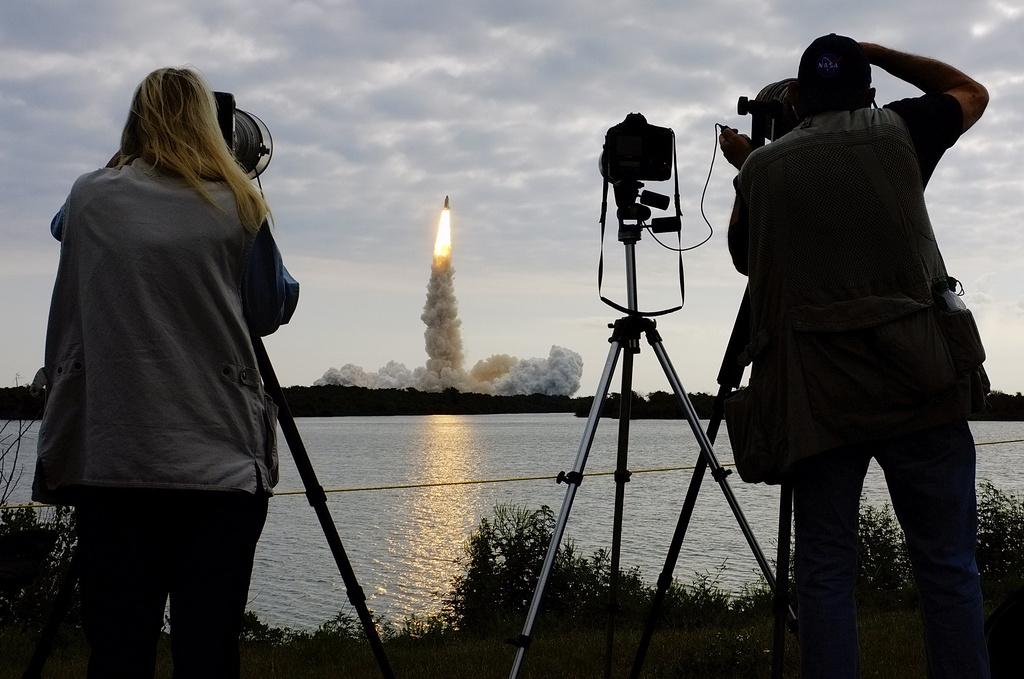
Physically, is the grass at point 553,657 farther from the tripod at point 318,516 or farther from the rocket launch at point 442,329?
the rocket launch at point 442,329

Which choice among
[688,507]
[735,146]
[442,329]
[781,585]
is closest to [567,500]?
[688,507]

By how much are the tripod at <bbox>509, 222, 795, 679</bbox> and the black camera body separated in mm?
210

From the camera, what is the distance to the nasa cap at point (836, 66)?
2.69 meters

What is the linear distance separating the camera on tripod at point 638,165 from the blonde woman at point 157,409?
1873 millimetres

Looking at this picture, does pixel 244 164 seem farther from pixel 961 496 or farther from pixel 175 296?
pixel 961 496

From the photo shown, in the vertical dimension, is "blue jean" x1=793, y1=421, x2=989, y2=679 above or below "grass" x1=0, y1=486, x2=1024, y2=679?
above

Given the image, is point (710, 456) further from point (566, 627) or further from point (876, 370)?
point (566, 627)

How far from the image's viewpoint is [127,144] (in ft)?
7.66

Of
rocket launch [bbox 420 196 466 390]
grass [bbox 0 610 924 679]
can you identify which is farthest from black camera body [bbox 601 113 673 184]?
rocket launch [bbox 420 196 466 390]

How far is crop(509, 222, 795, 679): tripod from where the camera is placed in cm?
333

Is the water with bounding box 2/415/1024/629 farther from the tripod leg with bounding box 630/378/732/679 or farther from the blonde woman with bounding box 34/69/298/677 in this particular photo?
the blonde woman with bounding box 34/69/298/677

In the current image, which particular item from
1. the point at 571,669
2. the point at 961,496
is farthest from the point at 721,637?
the point at 961,496

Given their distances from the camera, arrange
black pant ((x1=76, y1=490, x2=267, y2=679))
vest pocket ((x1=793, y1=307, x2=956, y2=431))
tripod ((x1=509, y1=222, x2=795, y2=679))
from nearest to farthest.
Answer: black pant ((x1=76, y1=490, x2=267, y2=679))
vest pocket ((x1=793, y1=307, x2=956, y2=431))
tripod ((x1=509, y1=222, x2=795, y2=679))

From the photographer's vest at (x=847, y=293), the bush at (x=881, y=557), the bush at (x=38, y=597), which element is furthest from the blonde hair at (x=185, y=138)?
the bush at (x=881, y=557)
